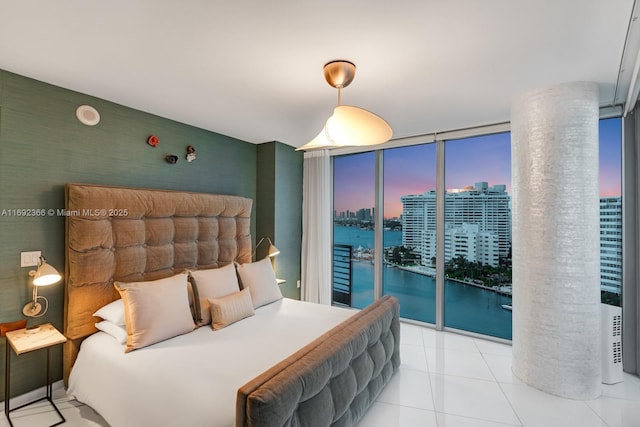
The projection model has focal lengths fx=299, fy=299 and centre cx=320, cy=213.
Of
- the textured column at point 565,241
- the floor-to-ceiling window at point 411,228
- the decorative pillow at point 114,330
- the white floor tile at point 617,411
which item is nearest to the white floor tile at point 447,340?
the floor-to-ceiling window at point 411,228

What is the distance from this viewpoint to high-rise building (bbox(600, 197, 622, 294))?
278 centimetres

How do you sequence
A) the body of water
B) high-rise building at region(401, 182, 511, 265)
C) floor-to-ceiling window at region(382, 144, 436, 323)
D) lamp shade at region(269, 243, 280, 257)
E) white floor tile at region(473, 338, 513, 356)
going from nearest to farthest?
white floor tile at region(473, 338, 513, 356) < high-rise building at region(401, 182, 511, 265) < the body of water < lamp shade at region(269, 243, 280, 257) < floor-to-ceiling window at region(382, 144, 436, 323)

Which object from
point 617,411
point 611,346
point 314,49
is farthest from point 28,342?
Result: point 611,346

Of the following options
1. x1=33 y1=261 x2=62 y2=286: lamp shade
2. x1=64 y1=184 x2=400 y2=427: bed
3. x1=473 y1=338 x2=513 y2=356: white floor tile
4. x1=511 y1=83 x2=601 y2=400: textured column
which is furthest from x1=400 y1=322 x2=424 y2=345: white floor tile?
x1=33 y1=261 x2=62 y2=286: lamp shade

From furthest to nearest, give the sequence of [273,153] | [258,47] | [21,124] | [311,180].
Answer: [311,180]
[273,153]
[21,124]
[258,47]

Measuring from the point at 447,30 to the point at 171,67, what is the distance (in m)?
1.83

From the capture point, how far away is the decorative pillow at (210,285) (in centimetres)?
260

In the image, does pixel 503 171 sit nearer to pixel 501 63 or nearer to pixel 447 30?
pixel 501 63

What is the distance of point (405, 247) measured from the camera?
13.4ft

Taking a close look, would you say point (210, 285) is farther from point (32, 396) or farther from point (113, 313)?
point (32, 396)

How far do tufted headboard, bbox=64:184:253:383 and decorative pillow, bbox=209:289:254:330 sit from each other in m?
0.72

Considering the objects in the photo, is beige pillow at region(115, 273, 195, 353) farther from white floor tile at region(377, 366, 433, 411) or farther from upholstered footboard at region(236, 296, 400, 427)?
white floor tile at region(377, 366, 433, 411)

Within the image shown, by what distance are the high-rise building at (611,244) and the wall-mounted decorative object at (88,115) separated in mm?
4729

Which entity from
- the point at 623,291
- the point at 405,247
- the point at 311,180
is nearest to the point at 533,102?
the point at 623,291
